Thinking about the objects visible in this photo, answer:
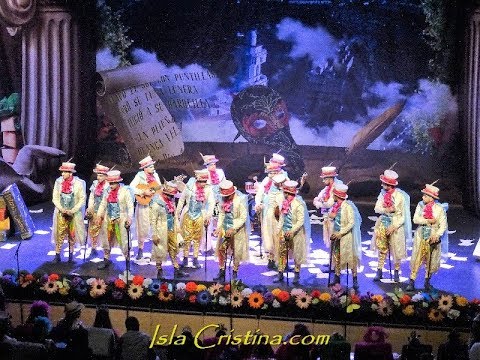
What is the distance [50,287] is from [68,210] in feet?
5.43

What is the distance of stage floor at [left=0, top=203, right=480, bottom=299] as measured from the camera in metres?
11.4

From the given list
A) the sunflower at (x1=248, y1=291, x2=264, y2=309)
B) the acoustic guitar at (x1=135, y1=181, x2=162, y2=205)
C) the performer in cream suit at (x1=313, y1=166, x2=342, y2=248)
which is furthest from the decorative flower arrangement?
the acoustic guitar at (x1=135, y1=181, x2=162, y2=205)

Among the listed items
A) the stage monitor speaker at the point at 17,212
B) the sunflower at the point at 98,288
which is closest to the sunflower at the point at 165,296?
the sunflower at the point at 98,288

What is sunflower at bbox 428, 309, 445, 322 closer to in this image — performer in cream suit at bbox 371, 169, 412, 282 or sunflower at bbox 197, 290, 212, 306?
performer in cream suit at bbox 371, 169, 412, 282

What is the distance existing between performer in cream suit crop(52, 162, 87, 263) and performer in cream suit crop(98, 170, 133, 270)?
0.44 m

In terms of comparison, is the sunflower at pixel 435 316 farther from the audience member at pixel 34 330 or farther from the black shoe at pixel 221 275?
the audience member at pixel 34 330

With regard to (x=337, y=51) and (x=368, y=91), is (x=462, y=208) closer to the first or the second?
(x=368, y=91)

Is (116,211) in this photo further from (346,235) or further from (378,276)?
(378,276)

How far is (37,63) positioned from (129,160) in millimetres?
2746

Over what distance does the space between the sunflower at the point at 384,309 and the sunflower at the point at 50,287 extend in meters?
4.17

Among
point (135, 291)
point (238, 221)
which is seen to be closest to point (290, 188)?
point (238, 221)

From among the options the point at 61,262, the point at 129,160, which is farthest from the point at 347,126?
the point at 61,262

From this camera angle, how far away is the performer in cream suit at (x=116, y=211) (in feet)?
38.9

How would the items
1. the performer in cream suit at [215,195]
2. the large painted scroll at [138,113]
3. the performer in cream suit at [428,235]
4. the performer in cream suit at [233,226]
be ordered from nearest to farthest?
the performer in cream suit at [428,235] < the performer in cream suit at [233,226] < the performer in cream suit at [215,195] < the large painted scroll at [138,113]
